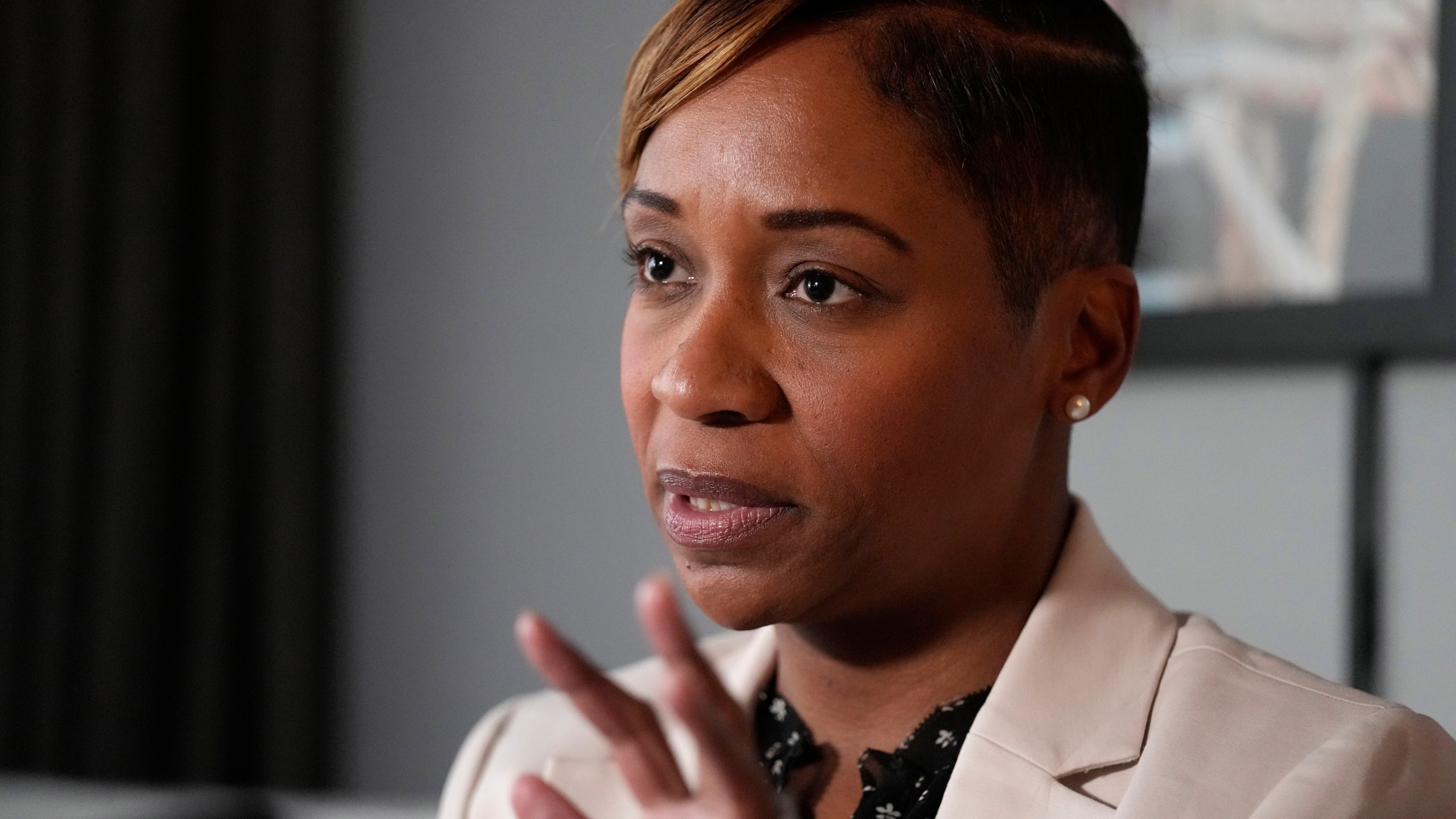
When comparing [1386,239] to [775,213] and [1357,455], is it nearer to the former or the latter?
[1357,455]

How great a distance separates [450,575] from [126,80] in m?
1.02

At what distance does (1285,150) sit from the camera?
1.44 m

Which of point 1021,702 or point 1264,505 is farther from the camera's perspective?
point 1264,505

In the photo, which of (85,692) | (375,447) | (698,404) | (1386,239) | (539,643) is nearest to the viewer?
(539,643)

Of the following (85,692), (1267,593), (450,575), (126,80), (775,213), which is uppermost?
(126,80)

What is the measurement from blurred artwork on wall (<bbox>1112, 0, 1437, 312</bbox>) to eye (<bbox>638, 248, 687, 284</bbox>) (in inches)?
23.3

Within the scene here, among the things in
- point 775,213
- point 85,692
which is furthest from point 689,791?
point 85,692

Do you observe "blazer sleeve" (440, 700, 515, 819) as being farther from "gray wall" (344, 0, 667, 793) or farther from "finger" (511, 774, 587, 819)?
"gray wall" (344, 0, 667, 793)

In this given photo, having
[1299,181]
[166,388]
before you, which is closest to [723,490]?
[1299,181]

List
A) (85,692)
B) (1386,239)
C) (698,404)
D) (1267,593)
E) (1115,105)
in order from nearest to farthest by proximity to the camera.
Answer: (698,404)
(1115,105)
(1386,239)
(1267,593)
(85,692)

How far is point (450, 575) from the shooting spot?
2.34 m

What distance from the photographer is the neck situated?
96 centimetres

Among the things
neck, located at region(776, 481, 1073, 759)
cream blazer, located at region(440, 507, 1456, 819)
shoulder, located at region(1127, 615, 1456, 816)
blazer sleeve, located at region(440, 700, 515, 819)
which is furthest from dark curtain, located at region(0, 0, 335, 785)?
shoulder, located at region(1127, 615, 1456, 816)

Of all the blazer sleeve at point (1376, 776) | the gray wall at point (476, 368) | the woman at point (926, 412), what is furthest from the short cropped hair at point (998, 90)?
the gray wall at point (476, 368)
